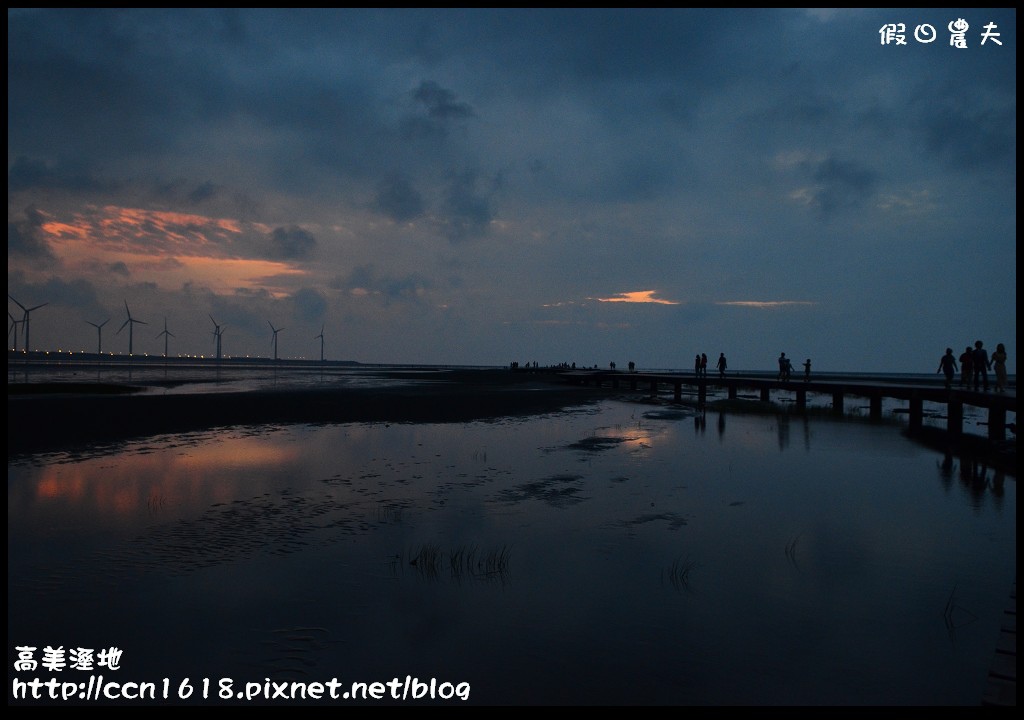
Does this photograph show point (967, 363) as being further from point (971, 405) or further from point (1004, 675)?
point (1004, 675)

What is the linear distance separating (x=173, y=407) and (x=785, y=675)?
33871 mm

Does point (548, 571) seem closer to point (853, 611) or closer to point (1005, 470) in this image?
point (853, 611)

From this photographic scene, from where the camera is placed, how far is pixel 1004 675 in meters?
5.44

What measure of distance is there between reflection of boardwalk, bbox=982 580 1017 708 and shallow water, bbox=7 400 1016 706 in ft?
1.95

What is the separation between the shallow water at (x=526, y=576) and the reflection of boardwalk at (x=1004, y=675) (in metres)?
0.60

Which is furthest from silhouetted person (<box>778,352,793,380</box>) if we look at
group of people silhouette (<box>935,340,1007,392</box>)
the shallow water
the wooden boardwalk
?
the shallow water

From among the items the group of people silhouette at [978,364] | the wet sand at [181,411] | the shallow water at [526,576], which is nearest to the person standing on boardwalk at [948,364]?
the group of people silhouette at [978,364]

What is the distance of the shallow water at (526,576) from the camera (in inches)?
253

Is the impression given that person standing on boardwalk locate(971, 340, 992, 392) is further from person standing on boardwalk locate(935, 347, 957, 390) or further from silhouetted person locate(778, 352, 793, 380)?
silhouetted person locate(778, 352, 793, 380)

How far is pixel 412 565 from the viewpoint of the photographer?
30.7ft

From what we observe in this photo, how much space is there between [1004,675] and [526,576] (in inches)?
214

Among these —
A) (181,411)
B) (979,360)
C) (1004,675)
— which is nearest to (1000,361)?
(979,360)

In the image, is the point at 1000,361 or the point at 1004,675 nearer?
the point at 1004,675

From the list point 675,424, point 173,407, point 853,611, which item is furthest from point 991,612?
point 173,407
